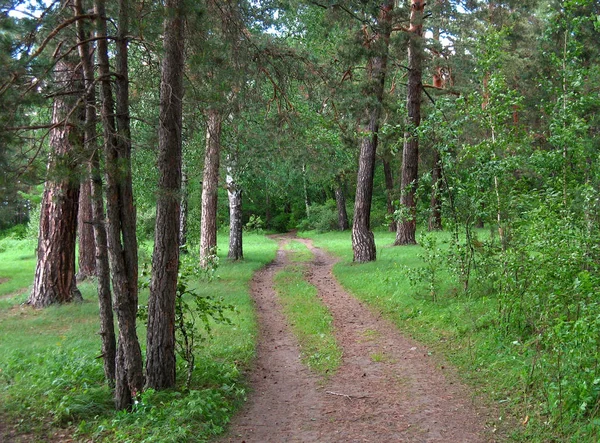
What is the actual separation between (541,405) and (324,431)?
2120 millimetres

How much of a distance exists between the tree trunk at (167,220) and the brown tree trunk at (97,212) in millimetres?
484

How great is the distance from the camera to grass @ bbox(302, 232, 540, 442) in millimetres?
5348

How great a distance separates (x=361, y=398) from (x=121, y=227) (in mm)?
3373

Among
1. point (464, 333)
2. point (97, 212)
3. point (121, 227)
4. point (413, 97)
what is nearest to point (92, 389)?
point (121, 227)

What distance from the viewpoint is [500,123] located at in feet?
28.0

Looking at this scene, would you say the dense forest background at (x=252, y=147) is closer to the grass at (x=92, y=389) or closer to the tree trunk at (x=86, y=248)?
the grass at (x=92, y=389)

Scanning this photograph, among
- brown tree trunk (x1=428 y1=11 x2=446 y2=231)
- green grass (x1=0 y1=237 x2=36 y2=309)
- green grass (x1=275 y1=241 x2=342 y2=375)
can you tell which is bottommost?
green grass (x1=275 y1=241 x2=342 y2=375)

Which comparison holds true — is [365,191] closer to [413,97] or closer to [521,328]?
[413,97]

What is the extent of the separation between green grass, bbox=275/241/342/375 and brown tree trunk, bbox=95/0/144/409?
257 cm

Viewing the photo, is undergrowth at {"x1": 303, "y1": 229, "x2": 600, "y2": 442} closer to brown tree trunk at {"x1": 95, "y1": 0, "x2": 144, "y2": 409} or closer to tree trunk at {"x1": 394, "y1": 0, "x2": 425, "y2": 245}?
tree trunk at {"x1": 394, "y1": 0, "x2": 425, "y2": 245}

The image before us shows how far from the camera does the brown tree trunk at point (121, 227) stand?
5598 millimetres

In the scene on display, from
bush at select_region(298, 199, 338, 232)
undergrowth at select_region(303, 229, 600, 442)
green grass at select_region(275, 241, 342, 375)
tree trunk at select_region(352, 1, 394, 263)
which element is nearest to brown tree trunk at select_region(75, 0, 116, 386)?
green grass at select_region(275, 241, 342, 375)

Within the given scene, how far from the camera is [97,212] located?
18.9 feet

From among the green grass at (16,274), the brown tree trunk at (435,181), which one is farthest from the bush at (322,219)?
the green grass at (16,274)
